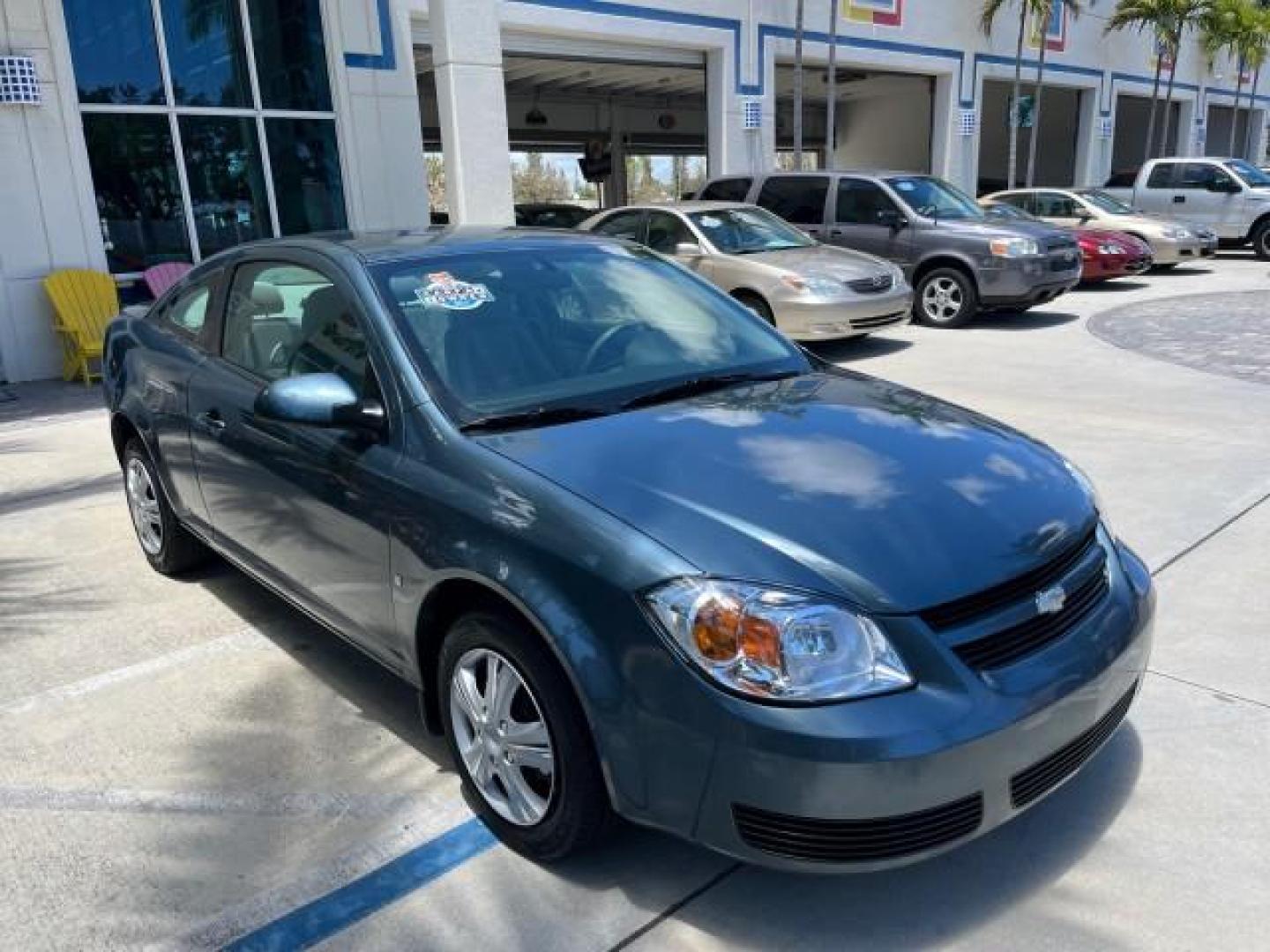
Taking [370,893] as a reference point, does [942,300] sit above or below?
above

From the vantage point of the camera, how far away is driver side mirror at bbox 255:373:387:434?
291cm

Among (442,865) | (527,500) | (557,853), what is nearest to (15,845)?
(442,865)

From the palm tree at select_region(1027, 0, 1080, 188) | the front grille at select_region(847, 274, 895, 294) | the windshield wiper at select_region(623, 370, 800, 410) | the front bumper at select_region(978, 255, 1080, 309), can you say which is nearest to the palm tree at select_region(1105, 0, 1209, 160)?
the palm tree at select_region(1027, 0, 1080, 188)

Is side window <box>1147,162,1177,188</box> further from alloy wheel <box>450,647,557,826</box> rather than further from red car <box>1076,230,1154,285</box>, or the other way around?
alloy wheel <box>450,647,557,826</box>

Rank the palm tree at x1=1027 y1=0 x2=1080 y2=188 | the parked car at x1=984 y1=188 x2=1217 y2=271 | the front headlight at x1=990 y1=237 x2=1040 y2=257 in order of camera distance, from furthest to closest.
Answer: the palm tree at x1=1027 y1=0 x2=1080 y2=188 → the parked car at x1=984 y1=188 x2=1217 y2=271 → the front headlight at x1=990 y1=237 x2=1040 y2=257

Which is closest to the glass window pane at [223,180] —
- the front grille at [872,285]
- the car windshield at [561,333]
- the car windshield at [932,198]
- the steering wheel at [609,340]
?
the front grille at [872,285]

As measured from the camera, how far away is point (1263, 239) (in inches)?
694

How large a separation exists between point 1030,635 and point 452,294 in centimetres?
199

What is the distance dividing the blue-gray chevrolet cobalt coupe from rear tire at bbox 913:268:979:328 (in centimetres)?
816

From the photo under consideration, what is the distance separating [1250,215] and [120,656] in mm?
19279

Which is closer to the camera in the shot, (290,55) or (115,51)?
(115,51)

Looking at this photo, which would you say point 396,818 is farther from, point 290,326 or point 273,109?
point 273,109

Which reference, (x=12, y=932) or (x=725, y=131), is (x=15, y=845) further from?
(x=725, y=131)

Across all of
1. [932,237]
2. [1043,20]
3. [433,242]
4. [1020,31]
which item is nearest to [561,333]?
[433,242]
